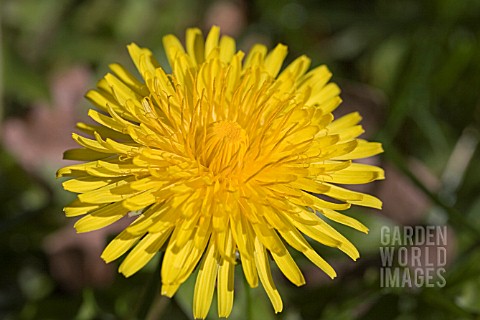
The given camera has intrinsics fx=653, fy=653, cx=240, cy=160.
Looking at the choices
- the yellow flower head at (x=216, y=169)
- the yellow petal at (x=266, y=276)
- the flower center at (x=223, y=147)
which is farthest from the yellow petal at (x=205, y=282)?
the flower center at (x=223, y=147)

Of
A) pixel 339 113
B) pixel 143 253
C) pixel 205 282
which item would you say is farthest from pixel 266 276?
pixel 339 113

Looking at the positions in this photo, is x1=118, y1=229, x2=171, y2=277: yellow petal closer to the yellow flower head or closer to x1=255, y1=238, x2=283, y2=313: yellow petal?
the yellow flower head

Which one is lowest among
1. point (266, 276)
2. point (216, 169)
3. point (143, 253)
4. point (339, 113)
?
point (266, 276)

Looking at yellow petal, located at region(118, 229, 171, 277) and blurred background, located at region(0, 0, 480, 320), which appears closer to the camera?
yellow petal, located at region(118, 229, 171, 277)

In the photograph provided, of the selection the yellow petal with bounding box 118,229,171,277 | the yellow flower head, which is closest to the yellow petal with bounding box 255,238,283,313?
the yellow flower head

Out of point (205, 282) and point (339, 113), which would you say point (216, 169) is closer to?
point (205, 282)

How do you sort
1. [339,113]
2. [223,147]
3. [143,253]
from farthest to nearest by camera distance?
[339,113], [223,147], [143,253]

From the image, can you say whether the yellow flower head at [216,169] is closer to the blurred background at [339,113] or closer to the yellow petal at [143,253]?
the yellow petal at [143,253]
